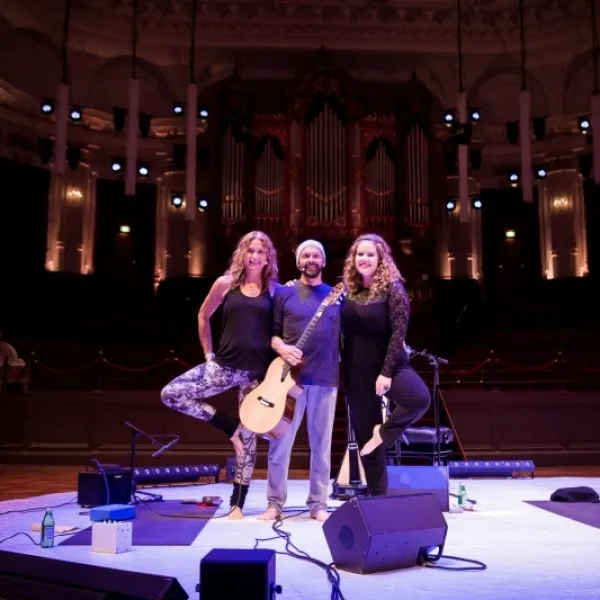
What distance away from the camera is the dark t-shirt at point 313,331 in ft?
13.9

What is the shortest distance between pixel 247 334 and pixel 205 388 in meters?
0.42

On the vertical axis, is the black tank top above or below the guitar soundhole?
above

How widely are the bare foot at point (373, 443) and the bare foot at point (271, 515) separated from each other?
86cm

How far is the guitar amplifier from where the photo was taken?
4.85 meters

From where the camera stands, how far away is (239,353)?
437cm

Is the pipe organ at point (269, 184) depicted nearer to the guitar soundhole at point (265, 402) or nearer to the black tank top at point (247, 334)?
the black tank top at point (247, 334)

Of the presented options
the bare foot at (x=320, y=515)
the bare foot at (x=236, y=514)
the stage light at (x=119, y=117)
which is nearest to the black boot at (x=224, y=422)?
the bare foot at (x=236, y=514)

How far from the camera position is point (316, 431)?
436 centimetres

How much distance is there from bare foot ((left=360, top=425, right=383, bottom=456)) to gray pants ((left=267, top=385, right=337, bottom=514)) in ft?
1.93

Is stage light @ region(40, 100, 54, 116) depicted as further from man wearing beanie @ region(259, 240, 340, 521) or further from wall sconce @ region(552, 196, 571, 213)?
wall sconce @ region(552, 196, 571, 213)

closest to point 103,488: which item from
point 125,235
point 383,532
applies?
point 383,532

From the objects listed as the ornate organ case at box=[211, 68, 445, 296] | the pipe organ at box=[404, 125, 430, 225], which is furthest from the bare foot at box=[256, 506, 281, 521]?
the pipe organ at box=[404, 125, 430, 225]

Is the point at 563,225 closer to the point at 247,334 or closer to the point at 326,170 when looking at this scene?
the point at 326,170

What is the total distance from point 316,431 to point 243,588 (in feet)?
7.14
